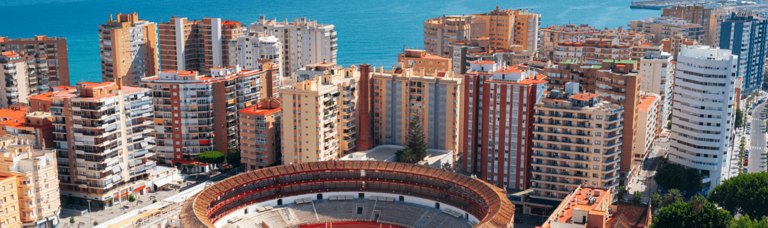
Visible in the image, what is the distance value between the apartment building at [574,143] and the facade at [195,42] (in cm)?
4475

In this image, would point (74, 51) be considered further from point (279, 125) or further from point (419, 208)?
point (419, 208)

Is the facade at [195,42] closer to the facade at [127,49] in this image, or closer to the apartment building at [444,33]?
the facade at [127,49]

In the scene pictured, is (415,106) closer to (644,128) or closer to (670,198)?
(644,128)

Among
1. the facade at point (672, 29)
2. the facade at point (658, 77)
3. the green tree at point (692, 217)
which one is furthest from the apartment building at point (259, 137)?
the facade at point (672, 29)

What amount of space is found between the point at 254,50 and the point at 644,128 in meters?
40.8

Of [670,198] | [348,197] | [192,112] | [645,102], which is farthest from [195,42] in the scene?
[670,198]

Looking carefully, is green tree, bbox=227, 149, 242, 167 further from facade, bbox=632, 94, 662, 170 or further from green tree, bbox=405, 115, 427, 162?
facade, bbox=632, 94, 662, 170

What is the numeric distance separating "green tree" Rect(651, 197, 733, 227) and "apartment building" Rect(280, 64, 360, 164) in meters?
25.4

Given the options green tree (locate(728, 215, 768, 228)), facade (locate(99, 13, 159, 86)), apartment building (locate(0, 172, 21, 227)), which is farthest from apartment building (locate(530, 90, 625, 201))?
facade (locate(99, 13, 159, 86))

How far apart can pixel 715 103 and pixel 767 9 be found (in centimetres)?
12869

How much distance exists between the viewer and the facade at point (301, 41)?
9506 cm

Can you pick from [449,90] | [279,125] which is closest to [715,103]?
[449,90]

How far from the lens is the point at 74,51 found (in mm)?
142375

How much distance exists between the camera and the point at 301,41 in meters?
95.6
